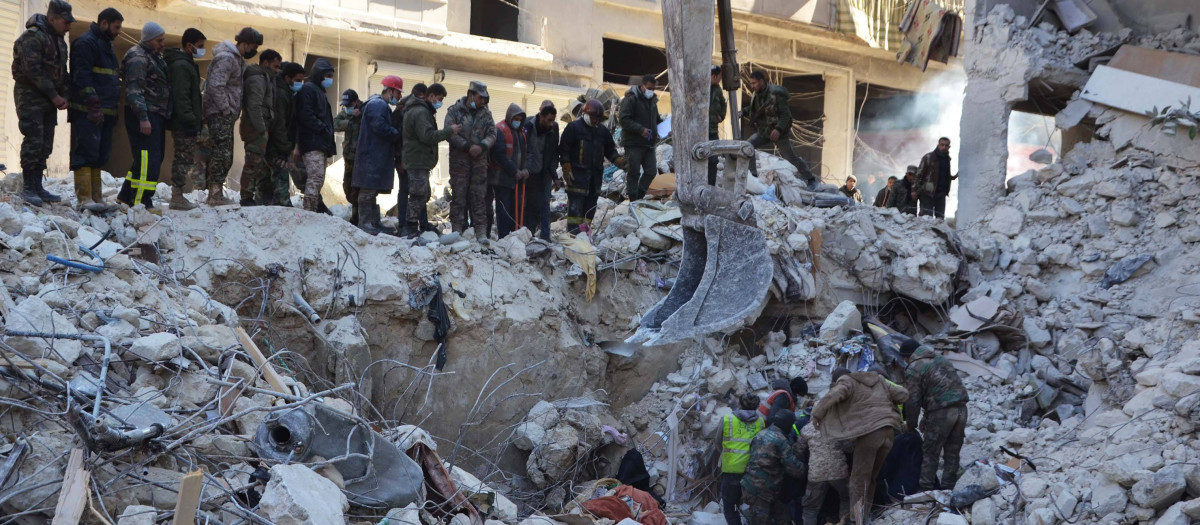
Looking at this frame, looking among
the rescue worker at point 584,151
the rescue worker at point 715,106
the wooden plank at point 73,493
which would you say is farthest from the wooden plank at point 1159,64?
the wooden plank at point 73,493

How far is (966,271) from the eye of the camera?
11273mm

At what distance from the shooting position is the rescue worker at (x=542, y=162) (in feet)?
32.7

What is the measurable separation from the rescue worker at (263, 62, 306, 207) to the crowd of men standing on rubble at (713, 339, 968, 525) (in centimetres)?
422

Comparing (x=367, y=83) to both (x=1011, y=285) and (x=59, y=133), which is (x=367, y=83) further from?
(x=1011, y=285)

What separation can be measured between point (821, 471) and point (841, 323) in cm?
221

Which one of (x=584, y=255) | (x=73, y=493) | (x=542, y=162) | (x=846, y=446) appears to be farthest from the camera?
(x=542, y=162)

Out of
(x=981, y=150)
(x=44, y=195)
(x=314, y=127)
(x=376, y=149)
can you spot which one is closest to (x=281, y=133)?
(x=314, y=127)

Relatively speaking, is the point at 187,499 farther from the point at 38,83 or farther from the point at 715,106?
the point at 715,106

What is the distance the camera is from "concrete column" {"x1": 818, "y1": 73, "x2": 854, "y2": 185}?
20.3 metres

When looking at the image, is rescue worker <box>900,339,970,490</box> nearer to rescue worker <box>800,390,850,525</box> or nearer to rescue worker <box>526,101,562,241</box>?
rescue worker <box>800,390,850,525</box>

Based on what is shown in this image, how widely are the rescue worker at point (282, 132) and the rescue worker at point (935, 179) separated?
752cm

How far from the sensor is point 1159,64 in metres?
11.2

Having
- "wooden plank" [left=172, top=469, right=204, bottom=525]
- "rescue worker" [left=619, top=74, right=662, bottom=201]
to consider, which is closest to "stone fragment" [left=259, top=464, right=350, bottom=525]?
"wooden plank" [left=172, top=469, right=204, bottom=525]

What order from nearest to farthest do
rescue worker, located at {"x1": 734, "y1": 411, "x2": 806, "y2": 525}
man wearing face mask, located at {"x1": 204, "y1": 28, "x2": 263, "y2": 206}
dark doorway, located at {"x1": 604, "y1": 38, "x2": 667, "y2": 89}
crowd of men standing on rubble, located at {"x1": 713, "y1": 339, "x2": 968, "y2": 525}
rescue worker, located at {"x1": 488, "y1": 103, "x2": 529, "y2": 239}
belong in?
crowd of men standing on rubble, located at {"x1": 713, "y1": 339, "x2": 968, "y2": 525}, rescue worker, located at {"x1": 734, "y1": 411, "x2": 806, "y2": 525}, man wearing face mask, located at {"x1": 204, "y1": 28, "x2": 263, "y2": 206}, rescue worker, located at {"x1": 488, "y1": 103, "x2": 529, "y2": 239}, dark doorway, located at {"x1": 604, "y1": 38, "x2": 667, "y2": 89}
